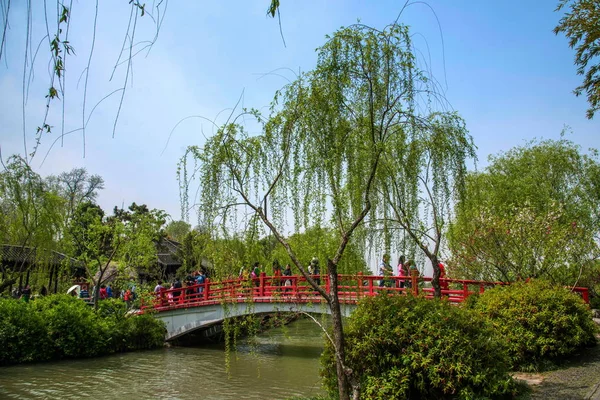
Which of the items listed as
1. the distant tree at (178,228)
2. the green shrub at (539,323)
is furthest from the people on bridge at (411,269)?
the distant tree at (178,228)

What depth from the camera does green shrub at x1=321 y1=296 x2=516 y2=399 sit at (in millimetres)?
6387

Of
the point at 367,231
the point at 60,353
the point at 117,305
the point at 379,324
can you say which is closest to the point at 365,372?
the point at 379,324

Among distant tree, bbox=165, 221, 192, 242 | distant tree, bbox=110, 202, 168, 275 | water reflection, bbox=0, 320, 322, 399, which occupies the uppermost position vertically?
distant tree, bbox=165, 221, 192, 242

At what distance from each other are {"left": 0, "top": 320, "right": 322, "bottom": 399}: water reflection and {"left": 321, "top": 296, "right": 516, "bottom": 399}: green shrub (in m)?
2.15

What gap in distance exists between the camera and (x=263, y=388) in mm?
11430

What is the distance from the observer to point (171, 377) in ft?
41.4

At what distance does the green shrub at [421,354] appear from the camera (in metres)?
6.39

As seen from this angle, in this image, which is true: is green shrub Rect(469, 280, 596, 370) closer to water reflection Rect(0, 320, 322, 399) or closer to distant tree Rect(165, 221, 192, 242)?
water reflection Rect(0, 320, 322, 399)

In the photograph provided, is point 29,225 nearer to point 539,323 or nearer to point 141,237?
point 141,237

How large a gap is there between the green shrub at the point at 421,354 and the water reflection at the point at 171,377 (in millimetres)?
2146

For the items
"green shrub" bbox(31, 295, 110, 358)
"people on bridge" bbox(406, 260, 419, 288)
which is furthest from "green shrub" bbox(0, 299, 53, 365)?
"people on bridge" bbox(406, 260, 419, 288)

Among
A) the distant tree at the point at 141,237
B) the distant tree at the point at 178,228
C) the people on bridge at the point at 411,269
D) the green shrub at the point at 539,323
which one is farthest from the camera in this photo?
the distant tree at the point at 178,228

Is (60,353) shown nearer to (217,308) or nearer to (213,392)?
(217,308)

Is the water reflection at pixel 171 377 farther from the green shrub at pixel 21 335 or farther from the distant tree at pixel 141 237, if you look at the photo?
the distant tree at pixel 141 237
